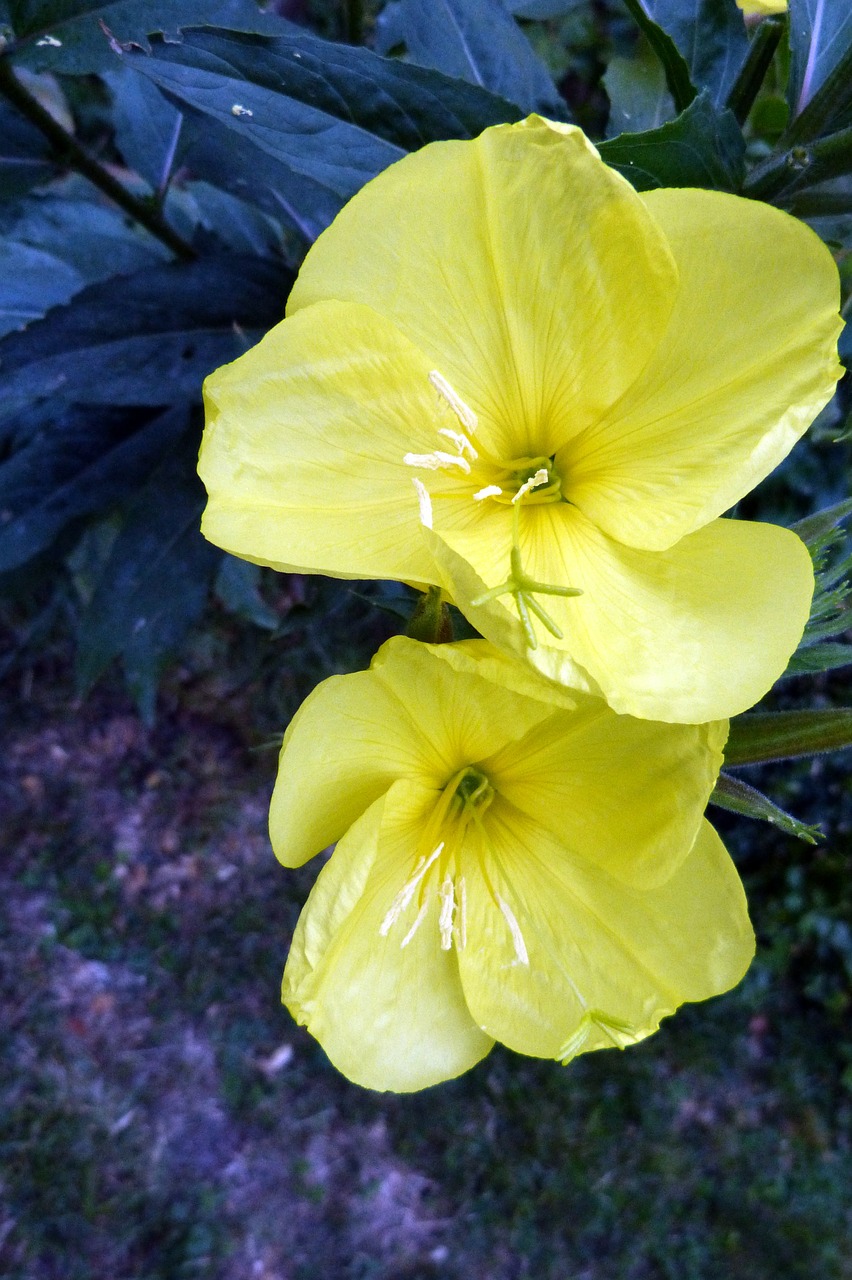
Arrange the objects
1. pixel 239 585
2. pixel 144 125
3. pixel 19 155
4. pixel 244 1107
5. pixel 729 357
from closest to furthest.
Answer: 1. pixel 729 357
2. pixel 19 155
3. pixel 144 125
4. pixel 239 585
5. pixel 244 1107

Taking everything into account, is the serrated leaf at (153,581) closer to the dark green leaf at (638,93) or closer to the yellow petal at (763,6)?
the dark green leaf at (638,93)

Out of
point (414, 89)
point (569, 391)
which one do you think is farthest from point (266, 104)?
point (569, 391)

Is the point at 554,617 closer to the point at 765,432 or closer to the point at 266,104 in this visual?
the point at 765,432

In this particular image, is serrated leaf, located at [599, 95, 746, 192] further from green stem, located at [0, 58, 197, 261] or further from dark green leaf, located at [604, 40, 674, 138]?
green stem, located at [0, 58, 197, 261]

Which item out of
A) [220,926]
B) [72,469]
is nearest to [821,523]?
[72,469]

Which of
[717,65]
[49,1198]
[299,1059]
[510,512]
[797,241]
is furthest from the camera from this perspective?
[299,1059]

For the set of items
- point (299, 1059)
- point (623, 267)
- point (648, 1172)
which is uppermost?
point (623, 267)

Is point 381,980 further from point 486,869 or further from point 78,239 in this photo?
point 78,239
